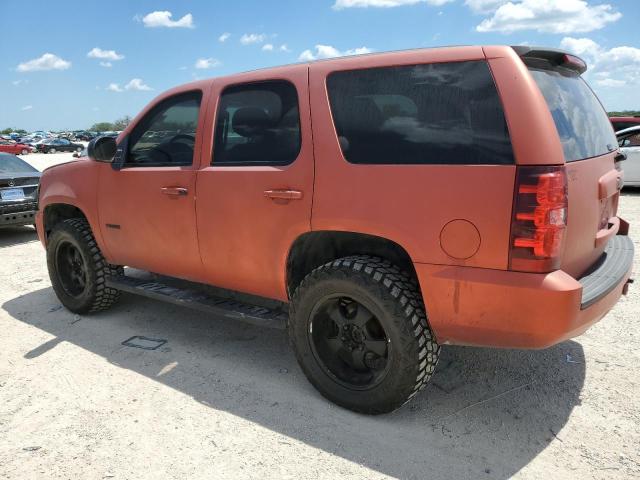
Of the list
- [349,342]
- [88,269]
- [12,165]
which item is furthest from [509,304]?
[12,165]

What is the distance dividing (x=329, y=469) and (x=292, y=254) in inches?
48.7

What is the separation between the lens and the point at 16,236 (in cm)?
896

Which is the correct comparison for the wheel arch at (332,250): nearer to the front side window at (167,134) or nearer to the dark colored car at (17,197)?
the front side window at (167,134)

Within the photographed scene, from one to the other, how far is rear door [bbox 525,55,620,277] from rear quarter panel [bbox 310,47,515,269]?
35 cm

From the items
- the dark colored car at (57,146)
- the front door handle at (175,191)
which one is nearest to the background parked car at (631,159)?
the front door handle at (175,191)

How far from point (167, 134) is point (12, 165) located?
21.9 feet

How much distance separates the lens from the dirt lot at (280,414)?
2.54 meters

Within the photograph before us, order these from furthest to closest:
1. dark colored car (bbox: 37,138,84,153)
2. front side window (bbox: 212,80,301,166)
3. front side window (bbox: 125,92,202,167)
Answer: dark colored car (bbox: 37,138,84,153), front side window (bbox: 125,92,202,167), front side window (bbox: 212,80,301,166)

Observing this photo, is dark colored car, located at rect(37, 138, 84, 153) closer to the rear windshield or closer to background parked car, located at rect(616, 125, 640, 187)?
background parked car, located at rect(616, 125, 640, 187)

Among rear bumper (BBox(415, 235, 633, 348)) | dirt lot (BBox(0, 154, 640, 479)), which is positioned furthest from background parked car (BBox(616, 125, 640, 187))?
rear bumper (BBox(415, 235, 633, 348))

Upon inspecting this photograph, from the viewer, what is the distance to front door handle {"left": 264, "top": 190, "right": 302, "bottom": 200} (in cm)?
300

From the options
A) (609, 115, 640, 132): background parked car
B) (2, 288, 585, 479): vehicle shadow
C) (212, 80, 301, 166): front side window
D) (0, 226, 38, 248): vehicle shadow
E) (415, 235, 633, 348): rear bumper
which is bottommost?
(0, 226, 38, 248): vehicle shadow

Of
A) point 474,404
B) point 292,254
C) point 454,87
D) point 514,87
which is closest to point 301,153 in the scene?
point 292,254

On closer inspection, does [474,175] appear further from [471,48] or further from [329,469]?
[329,469]
